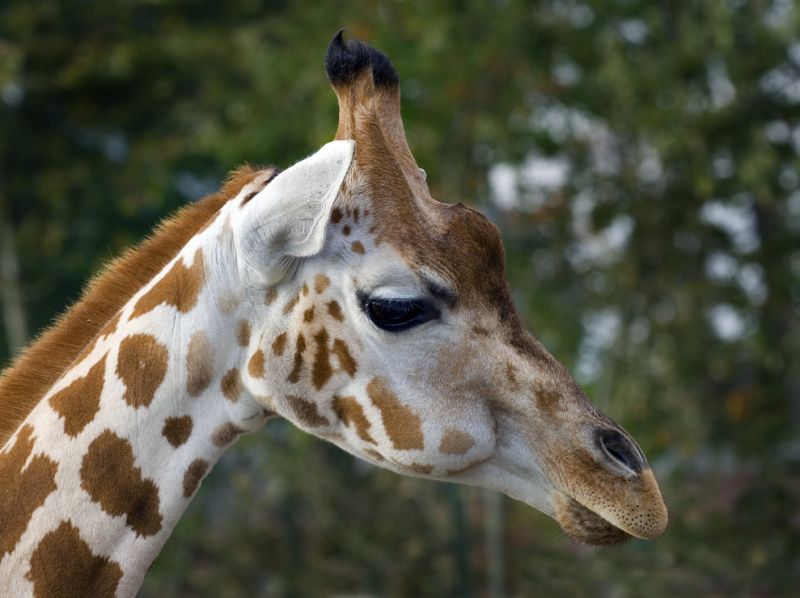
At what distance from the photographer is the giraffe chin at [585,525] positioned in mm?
3072

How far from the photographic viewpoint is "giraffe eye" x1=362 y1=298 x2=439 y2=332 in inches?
121

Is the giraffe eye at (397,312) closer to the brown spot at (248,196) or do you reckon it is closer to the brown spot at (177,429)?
the brown spot at (248,196)

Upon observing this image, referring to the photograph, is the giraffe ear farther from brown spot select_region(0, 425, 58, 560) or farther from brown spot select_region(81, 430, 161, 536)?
brown spot select_region(0, 425, 58, 560)

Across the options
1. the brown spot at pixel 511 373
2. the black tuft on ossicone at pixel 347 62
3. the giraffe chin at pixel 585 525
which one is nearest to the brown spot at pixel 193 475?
the brown spot at pixel 511 373

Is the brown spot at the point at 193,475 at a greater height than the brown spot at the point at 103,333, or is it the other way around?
the brown spot at the point at 103,333

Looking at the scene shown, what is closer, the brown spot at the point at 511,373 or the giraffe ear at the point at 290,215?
the giraffe ear at the point at 290,215

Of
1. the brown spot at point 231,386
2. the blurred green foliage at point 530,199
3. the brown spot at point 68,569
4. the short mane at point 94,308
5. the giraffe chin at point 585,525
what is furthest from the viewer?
the blurred green foliage at point 530,199

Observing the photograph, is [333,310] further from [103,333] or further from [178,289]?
[103,333]

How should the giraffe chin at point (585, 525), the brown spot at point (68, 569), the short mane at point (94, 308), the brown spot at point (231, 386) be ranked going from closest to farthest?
1. the brown spot at point (68, 569)
2. the giraffe chin at point (585, 525)
3. the brown spot at point (231, 386)
4. the short mane at point (94, 308)

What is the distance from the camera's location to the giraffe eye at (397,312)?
3.08 metres

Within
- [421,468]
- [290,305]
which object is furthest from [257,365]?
[421,468]

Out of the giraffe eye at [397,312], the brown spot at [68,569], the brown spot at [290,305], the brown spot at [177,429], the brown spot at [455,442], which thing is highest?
the giraffe eye at [397,312]

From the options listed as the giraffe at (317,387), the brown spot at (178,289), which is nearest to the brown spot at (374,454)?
the giraffe at (317,387)

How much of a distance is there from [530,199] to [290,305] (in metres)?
8.54
